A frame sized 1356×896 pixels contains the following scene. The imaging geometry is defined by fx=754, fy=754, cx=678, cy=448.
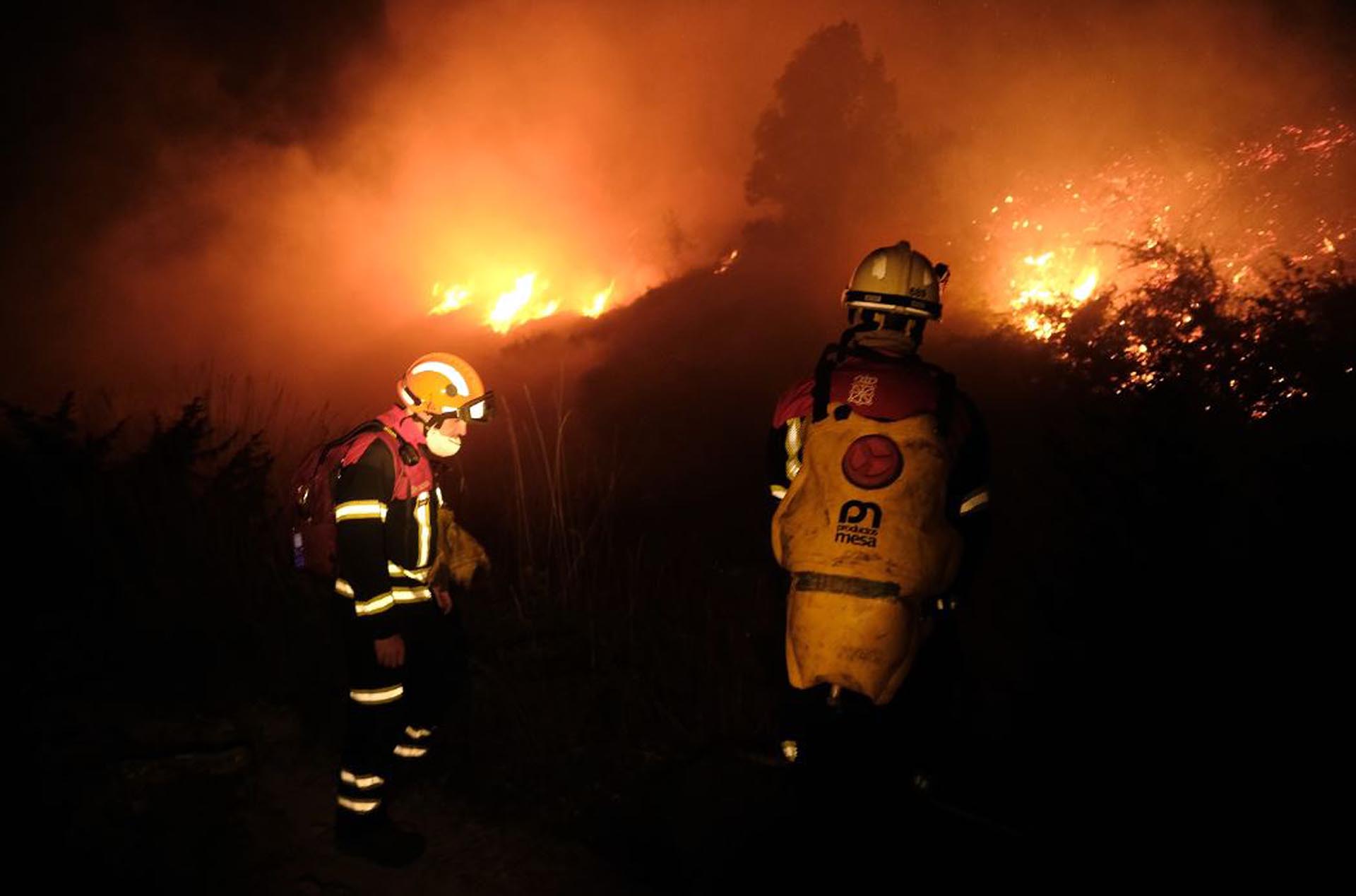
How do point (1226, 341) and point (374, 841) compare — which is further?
point (1226, 341)

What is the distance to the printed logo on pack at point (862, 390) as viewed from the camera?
2752 mm

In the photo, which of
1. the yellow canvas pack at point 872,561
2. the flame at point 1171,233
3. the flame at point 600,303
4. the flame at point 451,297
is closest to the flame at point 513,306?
the flame at point 600,303

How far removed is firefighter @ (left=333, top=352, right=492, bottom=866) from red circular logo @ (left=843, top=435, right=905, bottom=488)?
2153mm

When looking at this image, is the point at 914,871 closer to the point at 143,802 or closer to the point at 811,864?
the point at 811,864

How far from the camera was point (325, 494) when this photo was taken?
3.72 metres

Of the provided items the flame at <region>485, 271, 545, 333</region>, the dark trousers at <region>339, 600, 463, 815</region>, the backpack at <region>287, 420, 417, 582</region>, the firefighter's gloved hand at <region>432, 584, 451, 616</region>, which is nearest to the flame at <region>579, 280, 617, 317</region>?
the flame at <region>485, 271, 545, 333</region>

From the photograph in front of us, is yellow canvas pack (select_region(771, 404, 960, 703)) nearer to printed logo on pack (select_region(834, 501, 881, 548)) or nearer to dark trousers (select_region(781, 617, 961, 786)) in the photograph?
printed logo on pack (select_region(834, 501, 881, 548))

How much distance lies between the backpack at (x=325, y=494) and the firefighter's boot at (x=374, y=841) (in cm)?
120

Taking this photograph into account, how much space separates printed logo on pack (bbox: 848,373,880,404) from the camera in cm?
275

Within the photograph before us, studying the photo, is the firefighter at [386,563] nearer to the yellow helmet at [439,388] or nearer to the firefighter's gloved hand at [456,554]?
the yellow helmet at [439,388]

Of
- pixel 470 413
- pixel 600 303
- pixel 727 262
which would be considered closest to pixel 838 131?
pixel 727 262

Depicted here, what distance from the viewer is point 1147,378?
6.15 m

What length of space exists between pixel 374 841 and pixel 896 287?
11.7 ft

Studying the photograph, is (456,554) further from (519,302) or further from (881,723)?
(519,302)
